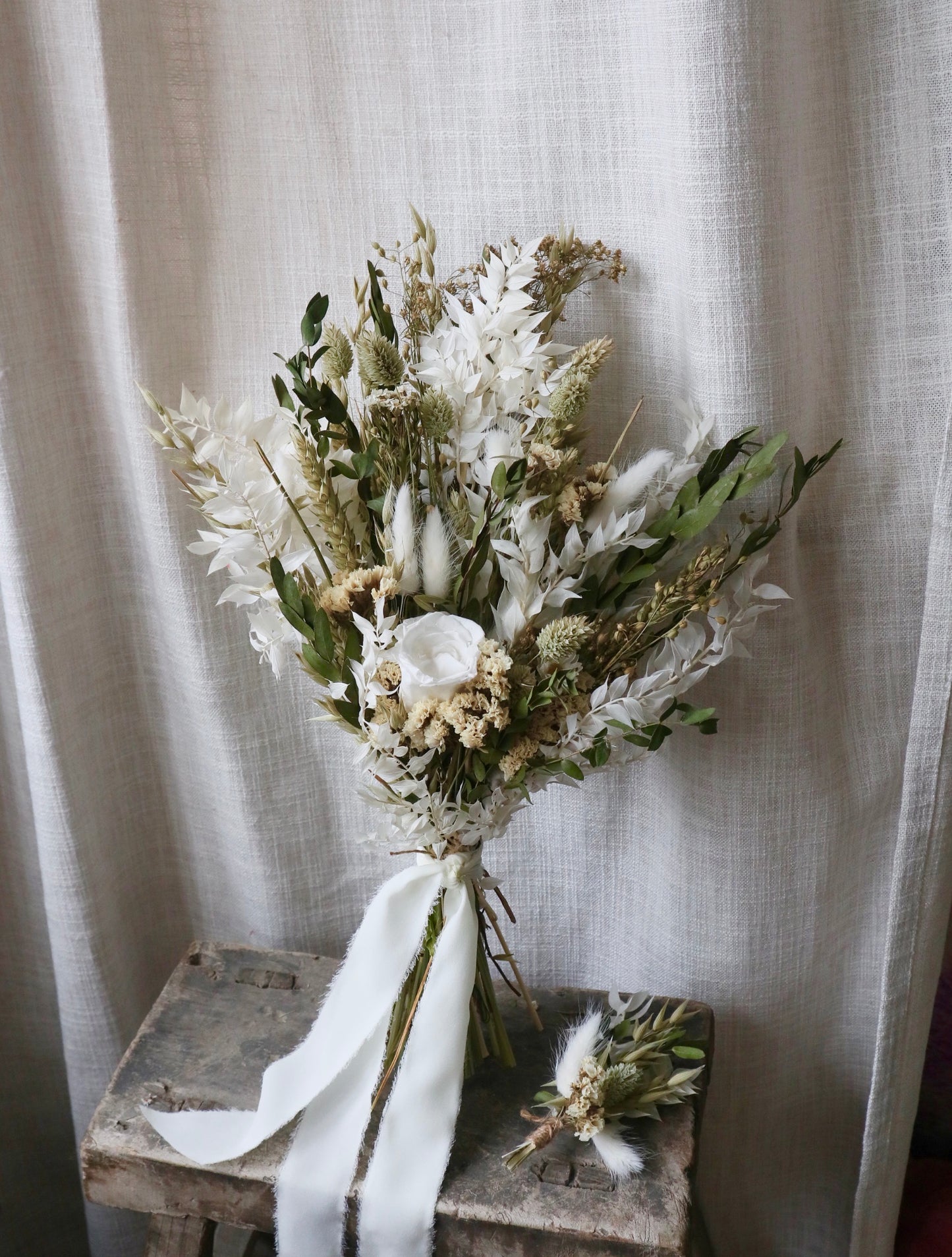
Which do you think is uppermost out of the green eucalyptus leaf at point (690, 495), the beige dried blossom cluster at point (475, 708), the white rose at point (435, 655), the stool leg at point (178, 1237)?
the green eucalyptus leaf at point (690, 495)

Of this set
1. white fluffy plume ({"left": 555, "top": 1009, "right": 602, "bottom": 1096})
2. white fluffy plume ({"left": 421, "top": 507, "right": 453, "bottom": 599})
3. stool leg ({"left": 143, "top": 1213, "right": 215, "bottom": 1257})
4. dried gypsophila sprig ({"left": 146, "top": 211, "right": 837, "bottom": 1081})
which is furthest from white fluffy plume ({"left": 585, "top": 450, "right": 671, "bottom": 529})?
stool leg ({"left": 143, "top": 1213, "right": 215, "bottom": 1257})

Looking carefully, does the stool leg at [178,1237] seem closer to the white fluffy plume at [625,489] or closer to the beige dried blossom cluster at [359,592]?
the beige dried blossom cluster at [359,592]

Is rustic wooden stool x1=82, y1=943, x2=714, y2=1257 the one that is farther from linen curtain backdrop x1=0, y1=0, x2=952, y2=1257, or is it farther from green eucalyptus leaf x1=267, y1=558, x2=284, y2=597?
green eucalyptus leaf x1=267, y1=558, x2=284, y2=597

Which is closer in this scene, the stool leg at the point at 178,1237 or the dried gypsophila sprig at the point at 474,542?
the dried gypsophila sprig at the point at 474,542

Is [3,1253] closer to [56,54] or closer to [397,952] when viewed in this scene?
[397,952]

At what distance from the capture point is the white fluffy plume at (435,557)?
765 mm

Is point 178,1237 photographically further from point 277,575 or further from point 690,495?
point 690,495

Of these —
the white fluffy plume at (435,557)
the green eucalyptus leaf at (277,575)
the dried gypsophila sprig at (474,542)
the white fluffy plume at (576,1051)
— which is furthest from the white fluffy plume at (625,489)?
the white fluffy plume at (576,1051)

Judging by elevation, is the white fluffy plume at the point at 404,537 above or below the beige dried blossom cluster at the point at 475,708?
above

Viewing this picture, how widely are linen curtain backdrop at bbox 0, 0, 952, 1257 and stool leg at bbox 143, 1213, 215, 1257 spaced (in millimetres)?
313

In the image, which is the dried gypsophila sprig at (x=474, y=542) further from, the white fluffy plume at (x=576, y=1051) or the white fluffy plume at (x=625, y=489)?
the white fluffy plume at (x=576, y=1051)

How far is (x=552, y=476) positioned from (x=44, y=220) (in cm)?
57

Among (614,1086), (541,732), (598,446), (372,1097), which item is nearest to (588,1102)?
(614,1086)

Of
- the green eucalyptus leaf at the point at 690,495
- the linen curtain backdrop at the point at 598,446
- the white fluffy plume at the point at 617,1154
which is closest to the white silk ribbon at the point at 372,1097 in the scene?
the white fluffy plume at the point at 617,1154
